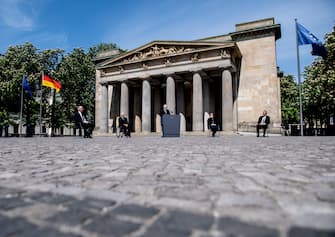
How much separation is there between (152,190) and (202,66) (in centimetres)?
2601

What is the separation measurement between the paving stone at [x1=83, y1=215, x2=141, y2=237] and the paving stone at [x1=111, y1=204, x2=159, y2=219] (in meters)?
0.11

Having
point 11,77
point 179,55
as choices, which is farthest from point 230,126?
point 11,77

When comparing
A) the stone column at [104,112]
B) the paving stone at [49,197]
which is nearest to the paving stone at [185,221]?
the paving stone at [49,197]

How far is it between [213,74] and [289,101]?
958 inches

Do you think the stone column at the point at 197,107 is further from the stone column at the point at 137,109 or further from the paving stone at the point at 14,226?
the paving stone at the point at 14,226

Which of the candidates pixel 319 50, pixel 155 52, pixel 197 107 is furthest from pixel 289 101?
pixel 155 52

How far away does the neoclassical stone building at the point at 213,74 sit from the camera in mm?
26634

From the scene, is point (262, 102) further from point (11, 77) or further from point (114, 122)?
point (11, 77)

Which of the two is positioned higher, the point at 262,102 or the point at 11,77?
the point at 11,77

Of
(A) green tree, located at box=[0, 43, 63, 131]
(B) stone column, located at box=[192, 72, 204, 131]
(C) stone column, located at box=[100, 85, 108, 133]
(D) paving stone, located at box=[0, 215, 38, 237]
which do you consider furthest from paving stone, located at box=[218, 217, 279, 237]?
(A) green tree, located at box=[0, 43, 63, 131]

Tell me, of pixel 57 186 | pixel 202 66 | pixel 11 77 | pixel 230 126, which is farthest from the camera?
pixel 11 77

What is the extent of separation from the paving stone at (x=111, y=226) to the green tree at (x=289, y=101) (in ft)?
151

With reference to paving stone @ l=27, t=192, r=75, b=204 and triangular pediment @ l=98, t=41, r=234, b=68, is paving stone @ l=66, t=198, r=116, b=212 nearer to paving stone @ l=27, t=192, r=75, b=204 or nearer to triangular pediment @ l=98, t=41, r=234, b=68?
paving stone @ l=27, t=192, r=75, b=204

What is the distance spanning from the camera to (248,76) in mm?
29578
